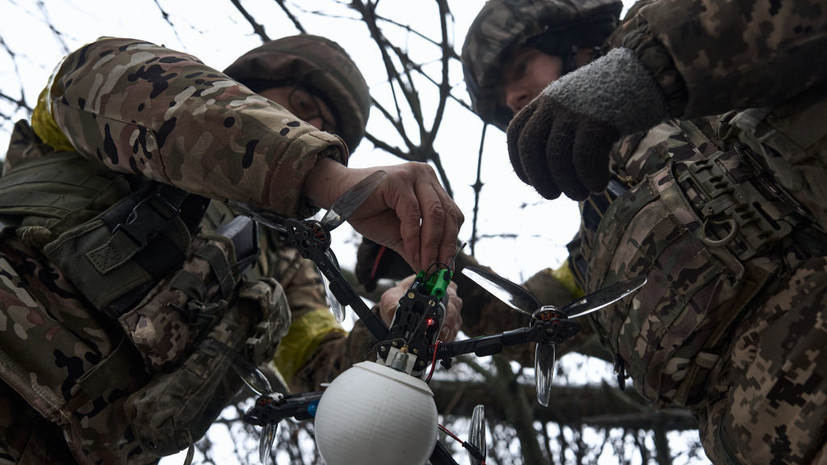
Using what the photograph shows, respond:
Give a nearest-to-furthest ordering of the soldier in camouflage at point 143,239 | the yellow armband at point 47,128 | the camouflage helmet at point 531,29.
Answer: the soldier in camouflage at point 143,239 < the yellow armband at point 47,128 < the camouflage helmet at point 531,29

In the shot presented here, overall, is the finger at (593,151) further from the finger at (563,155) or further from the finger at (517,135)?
the finger at (517,135)

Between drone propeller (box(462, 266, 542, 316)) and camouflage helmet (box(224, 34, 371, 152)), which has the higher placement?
camouflage helmet (box(224, 34, 371, 152))

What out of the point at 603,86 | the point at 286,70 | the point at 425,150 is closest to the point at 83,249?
the point at 286,70

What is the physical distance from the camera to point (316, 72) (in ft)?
9.69

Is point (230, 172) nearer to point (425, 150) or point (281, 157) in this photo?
point (281, 157)

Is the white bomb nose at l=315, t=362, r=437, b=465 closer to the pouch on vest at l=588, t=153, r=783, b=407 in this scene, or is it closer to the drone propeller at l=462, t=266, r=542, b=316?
the drone propeller at l=462, t=266, r=542, b=316

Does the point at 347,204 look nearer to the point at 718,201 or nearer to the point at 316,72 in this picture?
the point at 718,201

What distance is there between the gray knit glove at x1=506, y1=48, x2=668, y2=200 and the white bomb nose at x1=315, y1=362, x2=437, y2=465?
0.74 meters

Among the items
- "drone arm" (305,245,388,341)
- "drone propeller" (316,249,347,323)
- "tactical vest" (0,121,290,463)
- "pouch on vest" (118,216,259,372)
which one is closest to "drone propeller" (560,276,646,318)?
"drone arm" (305,245,388,341)

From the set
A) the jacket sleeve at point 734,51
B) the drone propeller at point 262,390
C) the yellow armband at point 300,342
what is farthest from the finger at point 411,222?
the yellow armband at point 300,342

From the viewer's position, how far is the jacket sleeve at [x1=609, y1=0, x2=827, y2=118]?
4.64ft

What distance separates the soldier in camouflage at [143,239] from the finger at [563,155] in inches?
12.6

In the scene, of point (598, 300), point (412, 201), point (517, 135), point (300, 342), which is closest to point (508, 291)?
point (598, 300)

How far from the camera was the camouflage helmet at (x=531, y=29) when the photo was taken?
9.49 feet
